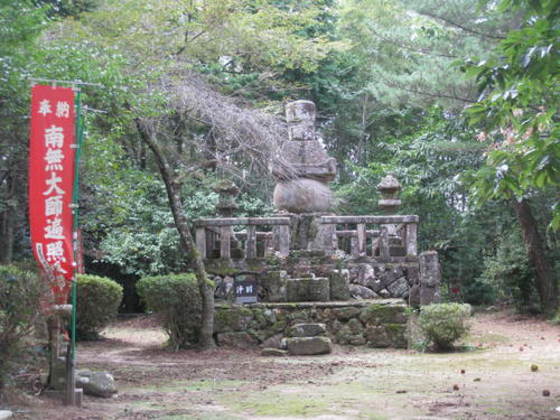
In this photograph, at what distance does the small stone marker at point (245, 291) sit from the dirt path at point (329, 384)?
966mm

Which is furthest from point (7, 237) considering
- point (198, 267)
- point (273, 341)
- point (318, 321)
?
point (318, 321)

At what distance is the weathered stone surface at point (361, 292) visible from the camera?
39.0 feet

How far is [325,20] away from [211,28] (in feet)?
29.6

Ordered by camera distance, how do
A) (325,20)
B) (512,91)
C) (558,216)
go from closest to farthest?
(512,91), (558,216), (325,20)

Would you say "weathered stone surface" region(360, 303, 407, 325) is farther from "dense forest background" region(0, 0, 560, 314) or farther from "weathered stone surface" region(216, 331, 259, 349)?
"dense forest background" region(0, 0, 560, 314)

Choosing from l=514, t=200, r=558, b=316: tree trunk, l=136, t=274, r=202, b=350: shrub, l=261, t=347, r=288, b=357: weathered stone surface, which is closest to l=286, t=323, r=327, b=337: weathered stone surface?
l=261, t=347, r=288, b=357: weathered stone surface

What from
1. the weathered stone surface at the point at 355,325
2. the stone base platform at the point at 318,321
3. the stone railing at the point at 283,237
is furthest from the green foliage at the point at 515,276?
the weathered stone surface at the point at 355,325

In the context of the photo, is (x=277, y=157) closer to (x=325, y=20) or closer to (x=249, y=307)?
(x=249, y=307)

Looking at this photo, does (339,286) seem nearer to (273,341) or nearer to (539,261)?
(273,341)

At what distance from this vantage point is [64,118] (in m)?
5.59

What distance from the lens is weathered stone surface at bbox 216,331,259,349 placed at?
10.2 m

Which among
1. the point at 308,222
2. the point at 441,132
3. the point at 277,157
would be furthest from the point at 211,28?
the point at 441,132

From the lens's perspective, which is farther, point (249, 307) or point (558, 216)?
point (249, 307)

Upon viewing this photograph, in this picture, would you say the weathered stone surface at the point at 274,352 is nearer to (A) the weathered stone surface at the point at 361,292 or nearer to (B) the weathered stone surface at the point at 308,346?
(B) the weathered stone surface at the point at 308,346
